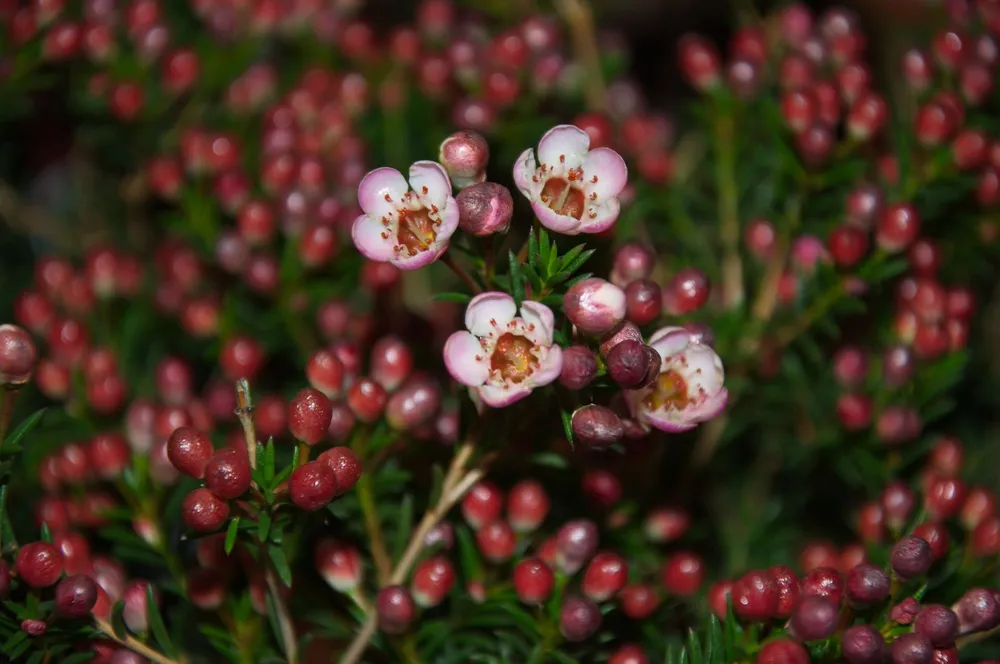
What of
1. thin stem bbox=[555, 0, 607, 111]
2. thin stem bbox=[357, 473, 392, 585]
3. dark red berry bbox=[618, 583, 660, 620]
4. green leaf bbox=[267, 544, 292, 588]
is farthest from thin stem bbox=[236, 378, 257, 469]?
thin stem bbox=[555, 0, 607, 111]

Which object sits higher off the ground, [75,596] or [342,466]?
[342,466]

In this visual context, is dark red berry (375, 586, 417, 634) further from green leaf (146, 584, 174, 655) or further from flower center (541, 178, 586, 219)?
flower center (541, 178, 586, 219)

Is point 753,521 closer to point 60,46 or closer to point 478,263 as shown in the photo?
point 478,263

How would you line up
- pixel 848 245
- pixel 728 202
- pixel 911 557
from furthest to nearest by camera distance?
pixel 728 202 → pixel 848 245 → pixel 911 557

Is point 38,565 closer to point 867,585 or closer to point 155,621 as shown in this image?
point 155,621

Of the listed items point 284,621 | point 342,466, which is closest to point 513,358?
point 342,466

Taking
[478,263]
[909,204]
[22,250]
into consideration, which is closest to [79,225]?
[22,250]
